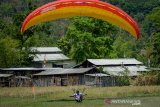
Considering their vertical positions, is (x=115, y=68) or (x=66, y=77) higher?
(x=115, y=68)

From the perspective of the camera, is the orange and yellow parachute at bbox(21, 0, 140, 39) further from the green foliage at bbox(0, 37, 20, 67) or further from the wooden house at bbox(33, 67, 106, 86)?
the green foliage at bbox(0, 37, 20, 67)

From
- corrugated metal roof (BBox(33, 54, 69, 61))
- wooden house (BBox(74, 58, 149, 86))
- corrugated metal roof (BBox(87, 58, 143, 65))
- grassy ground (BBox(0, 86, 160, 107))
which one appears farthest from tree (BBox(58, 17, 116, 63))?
grassy ground (BBox(0, 86, 160, 107))

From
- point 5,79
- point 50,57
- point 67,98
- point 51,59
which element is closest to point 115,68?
point 5,79

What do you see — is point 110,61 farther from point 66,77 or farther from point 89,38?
point 89,38

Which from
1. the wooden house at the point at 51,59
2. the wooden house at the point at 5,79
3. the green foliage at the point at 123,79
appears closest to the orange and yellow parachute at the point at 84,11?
the green foliage at the point at 123,79

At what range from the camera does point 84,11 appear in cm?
1962

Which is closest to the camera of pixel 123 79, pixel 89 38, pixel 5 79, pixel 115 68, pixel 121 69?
pixel 123 79

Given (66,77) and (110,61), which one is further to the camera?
(110,61)

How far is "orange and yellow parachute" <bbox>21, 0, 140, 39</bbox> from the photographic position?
723 inches

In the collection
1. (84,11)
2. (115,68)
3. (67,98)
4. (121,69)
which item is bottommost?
(67,98)

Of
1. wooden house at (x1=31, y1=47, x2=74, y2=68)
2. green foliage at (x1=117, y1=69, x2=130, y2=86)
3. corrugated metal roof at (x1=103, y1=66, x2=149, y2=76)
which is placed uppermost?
wooden house at (x1=31, y1=47, x2=74, y2=68)

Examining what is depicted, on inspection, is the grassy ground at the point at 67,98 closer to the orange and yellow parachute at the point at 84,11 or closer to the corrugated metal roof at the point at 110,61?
the orange and yellow parachute at the point at 84,11

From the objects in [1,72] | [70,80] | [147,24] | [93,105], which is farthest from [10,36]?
[147,24]

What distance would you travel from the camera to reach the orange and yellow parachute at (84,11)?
1836 cm
